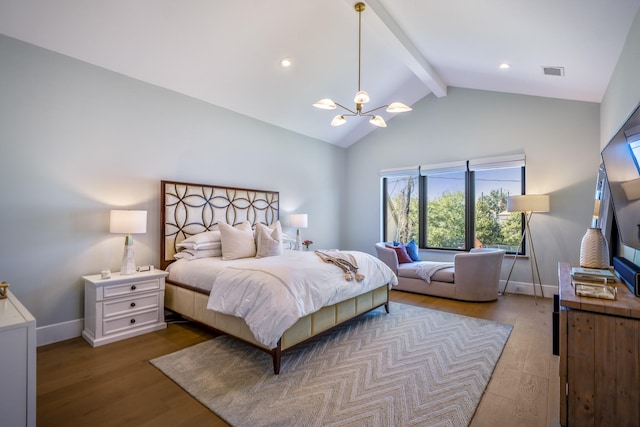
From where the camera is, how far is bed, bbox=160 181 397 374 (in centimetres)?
246

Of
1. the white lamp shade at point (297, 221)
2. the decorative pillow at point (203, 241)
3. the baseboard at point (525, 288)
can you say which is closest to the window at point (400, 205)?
the baseboard at point (525, 288)

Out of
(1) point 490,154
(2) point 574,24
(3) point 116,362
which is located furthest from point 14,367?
(1) point 490,154

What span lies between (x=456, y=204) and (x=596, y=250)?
3.14 metres

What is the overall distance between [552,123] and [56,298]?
665 cm

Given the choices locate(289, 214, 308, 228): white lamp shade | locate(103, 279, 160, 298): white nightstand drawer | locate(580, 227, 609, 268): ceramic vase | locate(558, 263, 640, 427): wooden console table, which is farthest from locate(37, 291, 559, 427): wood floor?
locate(289, 214, 308, 228): white lamp shade

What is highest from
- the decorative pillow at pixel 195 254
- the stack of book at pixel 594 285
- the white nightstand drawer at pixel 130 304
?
the stack of book at pixel 594 285

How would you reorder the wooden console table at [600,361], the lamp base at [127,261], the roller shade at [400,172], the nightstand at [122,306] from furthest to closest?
the roller shade at [400,172], the lamp base at [127,261], the nightstand at [122,306], the wooden console table at [600,361]

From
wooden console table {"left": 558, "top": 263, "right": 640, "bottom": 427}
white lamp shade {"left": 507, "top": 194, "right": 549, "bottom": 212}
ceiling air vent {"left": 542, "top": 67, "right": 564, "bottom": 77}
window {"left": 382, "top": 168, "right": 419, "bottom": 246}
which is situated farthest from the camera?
window {"left": 382, "top": 168, "right": 419, "bottom": 246}

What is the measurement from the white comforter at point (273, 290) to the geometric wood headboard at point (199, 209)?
0.72 meters

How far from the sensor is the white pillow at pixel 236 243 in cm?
368

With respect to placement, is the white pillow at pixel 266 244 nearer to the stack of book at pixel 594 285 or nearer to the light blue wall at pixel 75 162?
the light blue wall at pixel 75 162

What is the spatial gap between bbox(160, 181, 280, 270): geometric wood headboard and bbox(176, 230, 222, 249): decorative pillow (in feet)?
0.55

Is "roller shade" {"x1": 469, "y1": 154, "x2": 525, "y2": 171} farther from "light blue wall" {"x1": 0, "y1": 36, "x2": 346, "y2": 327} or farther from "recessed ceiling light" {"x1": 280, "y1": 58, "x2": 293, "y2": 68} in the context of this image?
"light blue wall" {"x1": 0, "y1": 36, "x2": 346, "y2": 327}

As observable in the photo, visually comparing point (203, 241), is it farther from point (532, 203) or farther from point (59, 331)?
point (532, 203)
